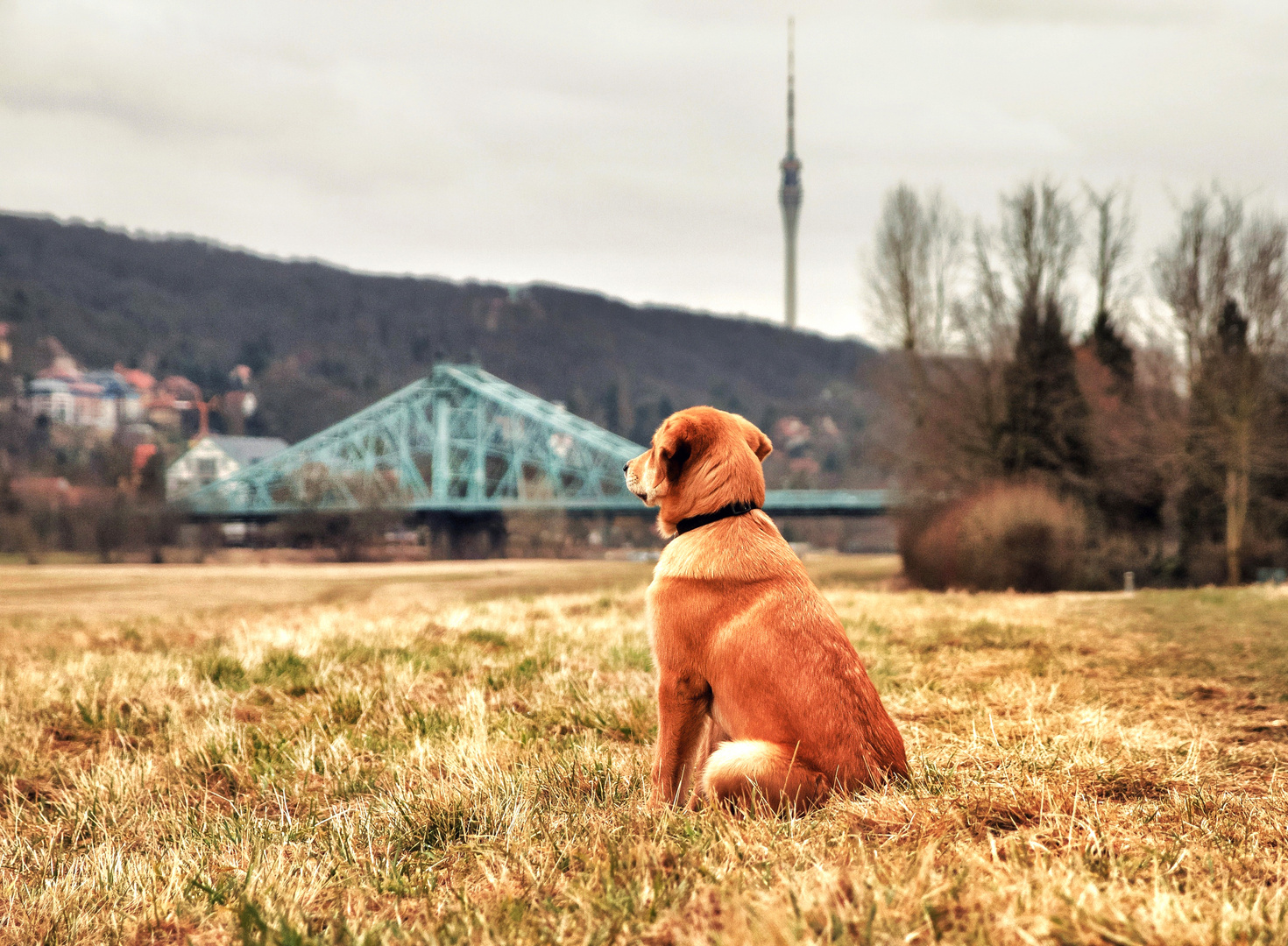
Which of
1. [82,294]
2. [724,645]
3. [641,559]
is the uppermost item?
[82,294]

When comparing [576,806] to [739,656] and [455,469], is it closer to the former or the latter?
[739,656]

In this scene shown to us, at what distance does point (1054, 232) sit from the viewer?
31156 millimetres

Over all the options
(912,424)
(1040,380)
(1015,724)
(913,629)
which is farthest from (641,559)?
(1015,724)

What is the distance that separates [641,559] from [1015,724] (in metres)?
42.0

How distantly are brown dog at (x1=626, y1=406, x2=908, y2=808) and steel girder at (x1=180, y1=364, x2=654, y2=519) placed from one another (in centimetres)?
A: 5276

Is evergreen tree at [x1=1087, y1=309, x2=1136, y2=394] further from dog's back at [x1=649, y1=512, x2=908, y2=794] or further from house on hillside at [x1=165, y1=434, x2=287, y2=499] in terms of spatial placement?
house on hillside at [x1=165, y1=434, x2=287, y2=499]

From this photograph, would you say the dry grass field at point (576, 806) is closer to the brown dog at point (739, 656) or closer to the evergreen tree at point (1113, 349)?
the brown dog at point (739, 656)

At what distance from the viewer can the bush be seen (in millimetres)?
23359

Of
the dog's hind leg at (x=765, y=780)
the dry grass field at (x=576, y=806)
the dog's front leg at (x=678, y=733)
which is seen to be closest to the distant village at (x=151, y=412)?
the dry grass field at (x=576, y=806)

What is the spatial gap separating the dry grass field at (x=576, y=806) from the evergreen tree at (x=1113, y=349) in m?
27.7

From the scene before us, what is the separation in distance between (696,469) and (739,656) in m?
0.65

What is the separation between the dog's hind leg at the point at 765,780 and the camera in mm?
2783

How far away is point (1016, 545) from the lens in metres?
23.4

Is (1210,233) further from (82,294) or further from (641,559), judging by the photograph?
(82,294)
